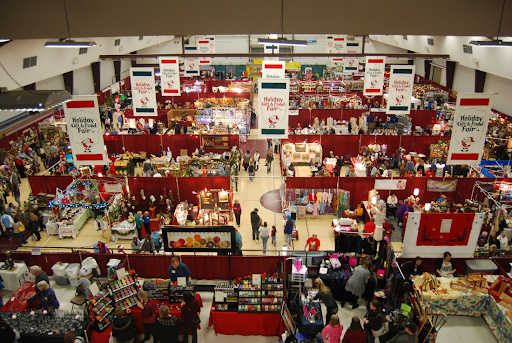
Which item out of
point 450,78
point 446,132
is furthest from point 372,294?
point 450,78

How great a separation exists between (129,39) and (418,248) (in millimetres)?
26988

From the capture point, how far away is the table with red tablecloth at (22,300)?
7902mm

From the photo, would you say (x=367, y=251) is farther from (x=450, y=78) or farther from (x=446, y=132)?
(x=450, y=78)

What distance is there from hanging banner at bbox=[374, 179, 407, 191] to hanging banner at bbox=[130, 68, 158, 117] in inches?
363

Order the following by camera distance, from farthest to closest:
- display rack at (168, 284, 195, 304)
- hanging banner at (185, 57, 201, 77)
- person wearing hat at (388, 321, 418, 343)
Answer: hanging banner at (185, 57, 201, 77), display rack at (168, 284, 195, 304), person wearing hat at (388, 321, 418, 343)

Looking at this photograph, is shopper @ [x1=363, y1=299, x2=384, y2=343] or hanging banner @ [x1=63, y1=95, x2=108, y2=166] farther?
hanging banner @ [x1=63, y1=95, x2=108, y2=166]

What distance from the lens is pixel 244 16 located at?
7789mm

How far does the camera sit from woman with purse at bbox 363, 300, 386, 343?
273 inches

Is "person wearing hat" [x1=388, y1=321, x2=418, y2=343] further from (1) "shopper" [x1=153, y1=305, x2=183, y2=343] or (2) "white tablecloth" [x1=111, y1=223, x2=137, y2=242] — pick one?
(2) "white tablecloth" [x1=111, y1=223, x2=137, y2=242]

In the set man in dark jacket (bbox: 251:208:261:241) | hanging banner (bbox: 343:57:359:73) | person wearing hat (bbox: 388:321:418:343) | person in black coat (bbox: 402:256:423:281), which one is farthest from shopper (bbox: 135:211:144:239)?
hanging banner (bbox: 343:57:359:73)

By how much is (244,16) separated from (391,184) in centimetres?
823

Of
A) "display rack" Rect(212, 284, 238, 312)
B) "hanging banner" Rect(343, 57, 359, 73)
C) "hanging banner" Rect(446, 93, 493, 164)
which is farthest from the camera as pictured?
"hanging banner" Rect(343, 57, 359, 73)

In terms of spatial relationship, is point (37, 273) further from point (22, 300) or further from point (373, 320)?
point (373, 320)

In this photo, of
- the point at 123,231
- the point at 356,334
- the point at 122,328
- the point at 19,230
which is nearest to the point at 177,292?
the point at 122,328
